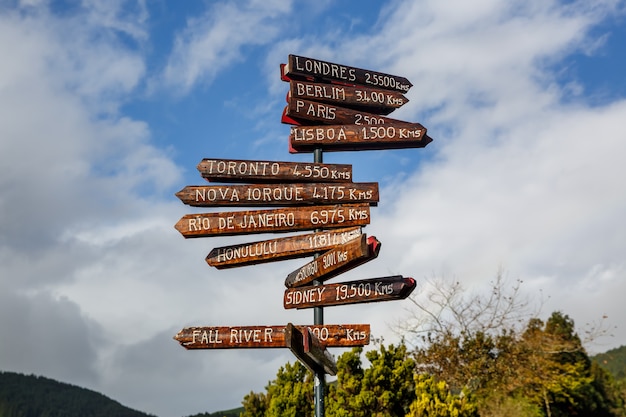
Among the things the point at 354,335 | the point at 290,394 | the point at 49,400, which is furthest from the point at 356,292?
the point at 49,400

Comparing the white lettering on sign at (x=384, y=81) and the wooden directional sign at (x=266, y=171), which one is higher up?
the white lettering on sign at (x=384, y=81)

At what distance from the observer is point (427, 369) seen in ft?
91.0

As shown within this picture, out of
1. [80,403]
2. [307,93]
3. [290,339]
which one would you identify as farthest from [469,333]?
[80,403]

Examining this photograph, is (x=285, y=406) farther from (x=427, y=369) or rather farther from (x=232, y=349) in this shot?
(x=232, y=349)

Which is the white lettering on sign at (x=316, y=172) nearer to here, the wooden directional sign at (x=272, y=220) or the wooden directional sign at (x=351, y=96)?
the wooden directional sign at (x=272, y=220)

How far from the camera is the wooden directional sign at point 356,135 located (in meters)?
8.35

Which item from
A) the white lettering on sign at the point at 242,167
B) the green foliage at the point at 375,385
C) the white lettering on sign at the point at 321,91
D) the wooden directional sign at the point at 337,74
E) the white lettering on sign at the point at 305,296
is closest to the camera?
the white lettering on sign at the point at 305,296

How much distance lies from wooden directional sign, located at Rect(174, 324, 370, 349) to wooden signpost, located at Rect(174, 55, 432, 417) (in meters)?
0.01

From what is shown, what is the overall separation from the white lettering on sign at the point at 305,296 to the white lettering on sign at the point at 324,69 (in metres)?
3.03

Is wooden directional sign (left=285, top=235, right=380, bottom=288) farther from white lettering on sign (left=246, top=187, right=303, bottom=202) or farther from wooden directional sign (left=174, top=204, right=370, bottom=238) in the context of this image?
white lettering on sign (left=246, top=187, right=303, bottom=202)

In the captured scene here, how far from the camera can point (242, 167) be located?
7.95m

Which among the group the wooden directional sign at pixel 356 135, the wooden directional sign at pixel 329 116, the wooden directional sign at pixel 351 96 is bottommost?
the wooden directional sign at pixel 356 135

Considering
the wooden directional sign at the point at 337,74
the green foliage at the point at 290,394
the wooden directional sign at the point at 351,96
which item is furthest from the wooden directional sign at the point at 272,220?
the green foliage at the point at 290,394

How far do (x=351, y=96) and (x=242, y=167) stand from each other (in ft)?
A: 6.26
